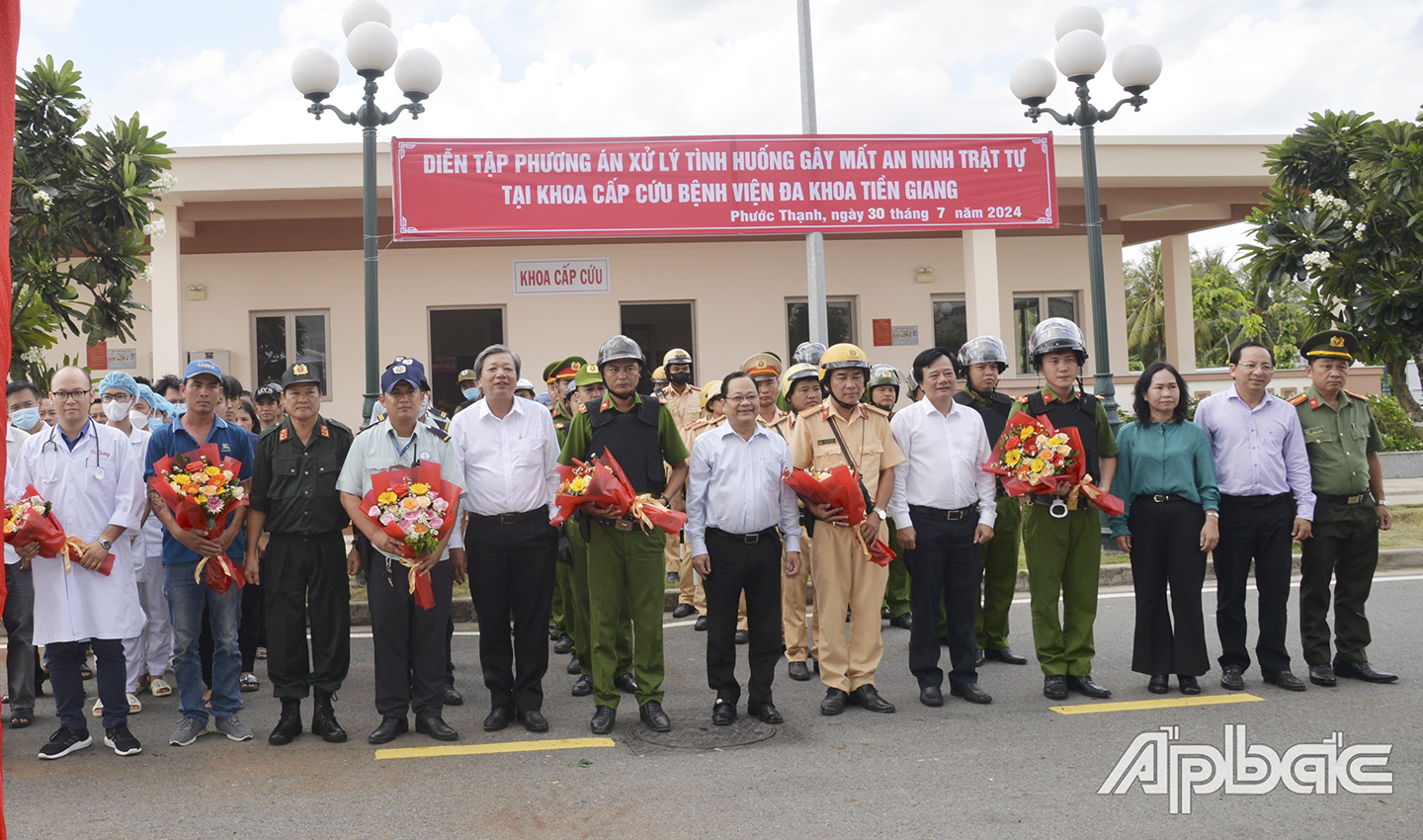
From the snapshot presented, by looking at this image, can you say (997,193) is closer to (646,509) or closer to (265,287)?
(646,509)

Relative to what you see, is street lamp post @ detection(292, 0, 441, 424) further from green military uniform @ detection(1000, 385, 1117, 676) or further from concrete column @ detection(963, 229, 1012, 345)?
concrete column @ detection(963, 229, 1012, 345)

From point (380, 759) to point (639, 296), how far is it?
1250cm

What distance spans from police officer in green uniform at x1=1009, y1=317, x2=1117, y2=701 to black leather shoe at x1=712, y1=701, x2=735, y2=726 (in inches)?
74.8

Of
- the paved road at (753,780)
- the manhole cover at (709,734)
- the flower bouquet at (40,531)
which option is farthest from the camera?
the manhole cover at (709,734)

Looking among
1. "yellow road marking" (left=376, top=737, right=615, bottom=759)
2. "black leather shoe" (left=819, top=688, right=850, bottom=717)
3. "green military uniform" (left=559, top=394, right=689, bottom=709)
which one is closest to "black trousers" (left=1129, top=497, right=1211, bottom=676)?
"black leather shoe" (left=819, top=688, right=850, bottom=717)

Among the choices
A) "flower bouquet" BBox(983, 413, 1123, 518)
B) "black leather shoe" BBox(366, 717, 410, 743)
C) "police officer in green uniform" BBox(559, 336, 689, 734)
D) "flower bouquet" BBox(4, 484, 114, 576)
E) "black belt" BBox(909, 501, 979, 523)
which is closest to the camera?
"flower bouquet" BBox(4, 484, 114, 576)

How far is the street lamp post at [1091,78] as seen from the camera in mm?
11445

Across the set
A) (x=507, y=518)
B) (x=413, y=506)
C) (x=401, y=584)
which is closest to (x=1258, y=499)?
(x=507, y=518)

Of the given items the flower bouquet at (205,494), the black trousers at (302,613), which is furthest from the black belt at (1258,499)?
the flower bouquet at (205,494)

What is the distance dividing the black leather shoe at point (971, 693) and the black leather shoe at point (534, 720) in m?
2.44

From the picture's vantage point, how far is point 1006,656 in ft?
24.3

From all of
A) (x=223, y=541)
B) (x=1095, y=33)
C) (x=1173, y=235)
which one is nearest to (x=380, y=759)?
(x=223, y=541)

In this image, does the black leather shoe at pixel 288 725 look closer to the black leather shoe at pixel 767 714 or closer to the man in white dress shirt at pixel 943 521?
the black leather shoe at pixel 767 714

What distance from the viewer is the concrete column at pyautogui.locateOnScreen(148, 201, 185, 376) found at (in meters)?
14.4
